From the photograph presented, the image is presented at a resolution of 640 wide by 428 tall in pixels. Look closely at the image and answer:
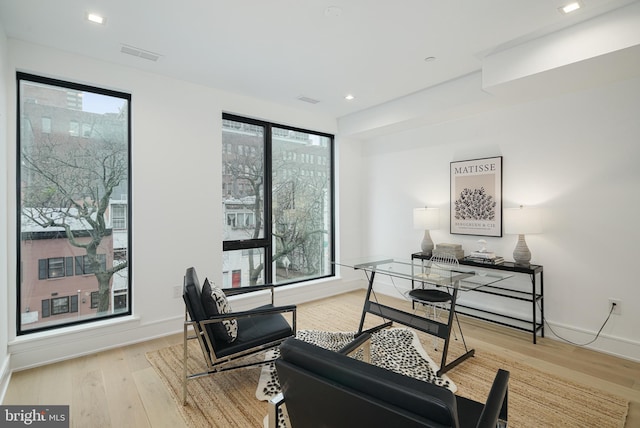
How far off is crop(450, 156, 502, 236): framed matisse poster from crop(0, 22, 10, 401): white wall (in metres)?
4.56

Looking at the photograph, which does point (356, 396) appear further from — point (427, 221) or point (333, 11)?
point (427, 221)

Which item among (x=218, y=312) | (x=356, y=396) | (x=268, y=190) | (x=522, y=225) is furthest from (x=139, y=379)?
(x=522, y=225)

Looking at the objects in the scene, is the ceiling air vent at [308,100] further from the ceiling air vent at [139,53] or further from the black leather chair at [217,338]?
the black leather chair at [217,338]

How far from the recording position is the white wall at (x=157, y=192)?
277 centimetres

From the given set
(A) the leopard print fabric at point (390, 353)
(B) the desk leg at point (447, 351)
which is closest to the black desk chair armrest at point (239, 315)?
(A) the leopard print fabric at point (390, 353)

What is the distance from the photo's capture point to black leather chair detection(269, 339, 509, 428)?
3.12ft

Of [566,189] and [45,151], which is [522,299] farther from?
[45,151]

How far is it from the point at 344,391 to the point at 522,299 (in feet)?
9.92

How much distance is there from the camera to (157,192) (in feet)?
11.1

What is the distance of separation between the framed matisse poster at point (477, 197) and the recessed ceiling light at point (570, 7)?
5.52 ft

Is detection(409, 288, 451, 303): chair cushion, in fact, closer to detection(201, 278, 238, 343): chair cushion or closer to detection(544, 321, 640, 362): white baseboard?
detection(544, 321, 640, 362): white baseboard

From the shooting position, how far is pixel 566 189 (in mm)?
3258

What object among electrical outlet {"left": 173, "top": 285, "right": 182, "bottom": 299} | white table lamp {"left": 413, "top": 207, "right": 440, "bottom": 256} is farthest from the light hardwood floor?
white table lamp {"left": 413, "top": 207, "right": 440, "bottom": 256}

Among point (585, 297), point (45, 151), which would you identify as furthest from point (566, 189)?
point (45, 151)
